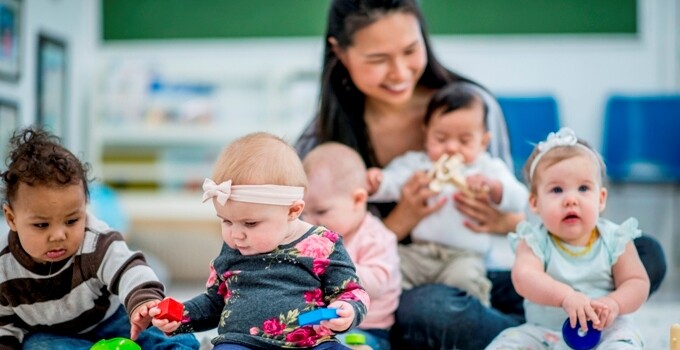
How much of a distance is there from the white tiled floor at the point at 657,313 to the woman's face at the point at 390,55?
0.70 m

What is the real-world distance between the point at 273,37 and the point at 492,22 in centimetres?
119

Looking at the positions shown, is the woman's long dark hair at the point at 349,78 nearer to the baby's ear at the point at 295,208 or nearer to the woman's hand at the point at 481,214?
the woman's hand at the point at 481,214

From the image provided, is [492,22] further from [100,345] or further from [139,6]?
[100,345]

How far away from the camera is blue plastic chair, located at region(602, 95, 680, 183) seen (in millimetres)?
4227

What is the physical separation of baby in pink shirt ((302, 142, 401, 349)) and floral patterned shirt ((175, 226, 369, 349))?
367mm

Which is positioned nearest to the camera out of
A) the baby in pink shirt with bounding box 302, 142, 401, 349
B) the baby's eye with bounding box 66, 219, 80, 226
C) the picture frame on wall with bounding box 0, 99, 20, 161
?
the baby's eye with bounding box 66, 219, 80, 226

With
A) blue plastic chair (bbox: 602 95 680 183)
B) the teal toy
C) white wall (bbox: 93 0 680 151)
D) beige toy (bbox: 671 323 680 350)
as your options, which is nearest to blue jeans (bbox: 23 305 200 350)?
the teal toy

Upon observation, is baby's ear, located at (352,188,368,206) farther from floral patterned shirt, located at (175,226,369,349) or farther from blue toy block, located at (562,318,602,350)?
blue toy block, located at (562,318,602,350)

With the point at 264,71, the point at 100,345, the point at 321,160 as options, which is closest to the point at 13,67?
the point at 264,71

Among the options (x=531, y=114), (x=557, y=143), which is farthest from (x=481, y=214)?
(x=531, y=114)

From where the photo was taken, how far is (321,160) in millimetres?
1791

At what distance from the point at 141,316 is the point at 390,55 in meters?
0.92

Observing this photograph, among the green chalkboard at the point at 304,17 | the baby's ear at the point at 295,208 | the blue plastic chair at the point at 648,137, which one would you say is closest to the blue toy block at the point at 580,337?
the baby's ear at the point at 295,208

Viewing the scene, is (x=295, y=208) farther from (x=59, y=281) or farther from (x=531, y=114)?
(x=531, y=114)
